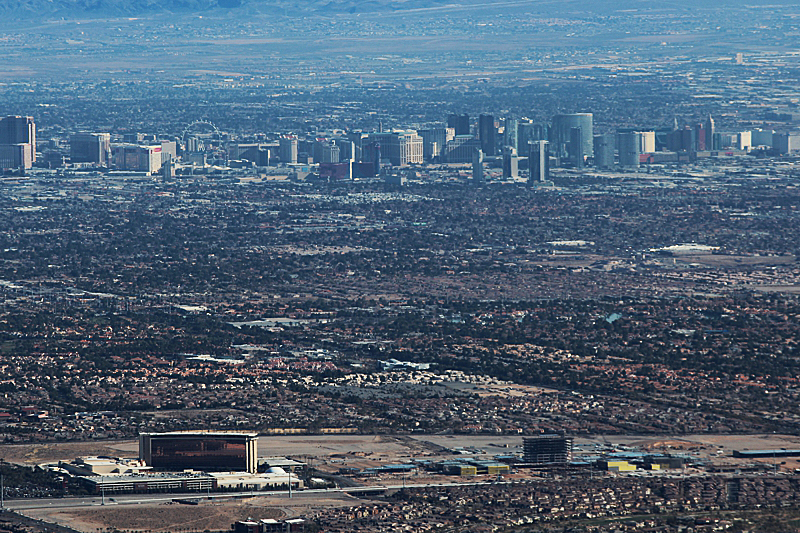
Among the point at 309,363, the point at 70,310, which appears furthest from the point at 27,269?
the point at 309,363

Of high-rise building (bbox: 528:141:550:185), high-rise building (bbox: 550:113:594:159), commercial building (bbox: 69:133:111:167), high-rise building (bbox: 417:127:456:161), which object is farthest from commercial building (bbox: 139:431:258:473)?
high-rise building (bbox: 417:127:456:161)

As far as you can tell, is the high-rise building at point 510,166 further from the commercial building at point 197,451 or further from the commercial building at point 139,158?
the commercial building at point 197,451

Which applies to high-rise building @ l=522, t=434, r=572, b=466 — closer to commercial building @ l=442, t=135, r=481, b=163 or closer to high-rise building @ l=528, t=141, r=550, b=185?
high-rise building @ l=528, t=141, r=550, b=185

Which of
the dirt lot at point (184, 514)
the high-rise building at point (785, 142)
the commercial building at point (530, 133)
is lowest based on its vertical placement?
the dirt lot at point (184, 514)

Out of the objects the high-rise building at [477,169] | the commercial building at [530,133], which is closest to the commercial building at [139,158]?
the high-rise building at [477,169]

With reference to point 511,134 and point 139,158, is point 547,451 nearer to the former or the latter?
point 139,158

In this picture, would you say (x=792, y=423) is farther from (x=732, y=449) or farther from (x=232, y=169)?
(x=232, y=169)

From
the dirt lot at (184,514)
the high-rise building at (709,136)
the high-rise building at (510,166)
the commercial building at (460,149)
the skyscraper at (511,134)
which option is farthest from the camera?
the high-rise building at (709,136)
